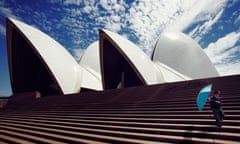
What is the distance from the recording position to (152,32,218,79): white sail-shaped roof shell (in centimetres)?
2016

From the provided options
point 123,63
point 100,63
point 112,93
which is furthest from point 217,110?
point 123,63

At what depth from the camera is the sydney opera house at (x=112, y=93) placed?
3.25 meters

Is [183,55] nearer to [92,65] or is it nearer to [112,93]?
[92,65]

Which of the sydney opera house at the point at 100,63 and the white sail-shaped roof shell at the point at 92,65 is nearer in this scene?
the sydney opera house at the point at 100,63

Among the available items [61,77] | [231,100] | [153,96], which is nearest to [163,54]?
[61,77]

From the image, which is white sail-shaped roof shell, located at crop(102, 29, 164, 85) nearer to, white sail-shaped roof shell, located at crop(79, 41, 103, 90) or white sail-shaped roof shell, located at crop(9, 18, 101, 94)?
white sail-shaped roof shell, located at crop(9, 18, 101, 94)

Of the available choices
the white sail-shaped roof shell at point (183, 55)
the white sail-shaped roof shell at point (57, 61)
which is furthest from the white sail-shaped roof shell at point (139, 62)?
the white sail-shaped roof shell at point (183, 55)

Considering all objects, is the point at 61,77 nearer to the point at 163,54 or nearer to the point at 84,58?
the point at 84,58

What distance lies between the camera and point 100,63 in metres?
16.8

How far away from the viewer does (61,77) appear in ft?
47.0

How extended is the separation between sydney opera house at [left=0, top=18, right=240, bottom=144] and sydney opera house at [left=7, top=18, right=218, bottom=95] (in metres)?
0.08

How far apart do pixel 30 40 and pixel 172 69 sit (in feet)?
44.3

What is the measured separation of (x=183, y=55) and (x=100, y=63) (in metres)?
10.3

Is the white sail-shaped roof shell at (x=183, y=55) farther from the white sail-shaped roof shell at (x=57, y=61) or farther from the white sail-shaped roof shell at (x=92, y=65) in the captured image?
the white sail-shaped roof shell at (x=57, y=61)
